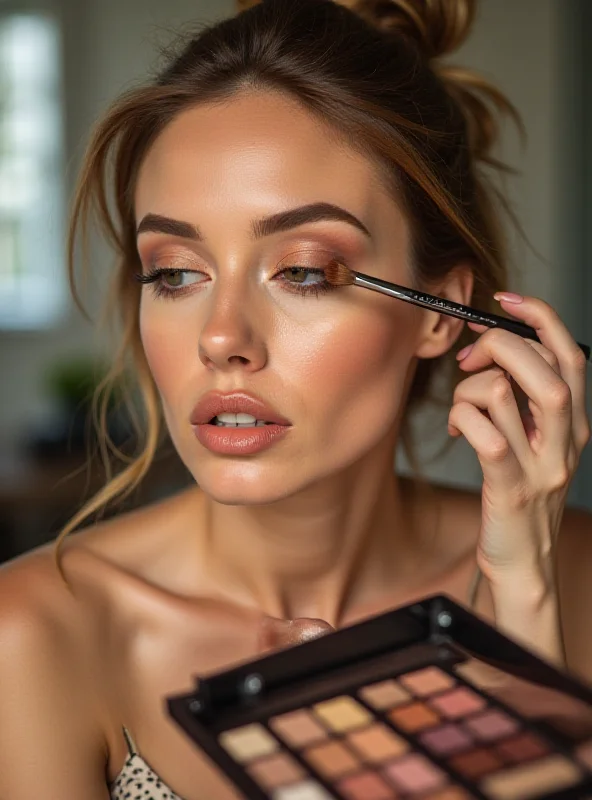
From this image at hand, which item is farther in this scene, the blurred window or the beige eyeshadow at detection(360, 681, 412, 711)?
the blurred window

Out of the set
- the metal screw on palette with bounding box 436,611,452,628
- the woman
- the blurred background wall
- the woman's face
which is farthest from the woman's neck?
the blurred background wall

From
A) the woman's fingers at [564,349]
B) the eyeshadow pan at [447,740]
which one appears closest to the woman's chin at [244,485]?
the woman's fingers at [564,349]

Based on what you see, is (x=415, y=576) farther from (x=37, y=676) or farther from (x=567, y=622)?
(x=37, y=676)

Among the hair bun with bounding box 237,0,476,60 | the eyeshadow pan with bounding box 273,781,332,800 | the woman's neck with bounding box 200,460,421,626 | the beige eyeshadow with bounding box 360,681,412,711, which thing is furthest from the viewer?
the hair bun with bounding box 237,0,476,60

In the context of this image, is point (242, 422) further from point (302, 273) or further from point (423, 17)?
point (423, 17)

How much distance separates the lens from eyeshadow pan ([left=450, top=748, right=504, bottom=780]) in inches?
22.9

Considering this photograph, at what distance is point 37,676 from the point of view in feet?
3.51

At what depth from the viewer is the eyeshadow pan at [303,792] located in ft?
1.82

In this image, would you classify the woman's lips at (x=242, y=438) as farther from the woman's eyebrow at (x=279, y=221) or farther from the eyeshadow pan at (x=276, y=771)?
the eyeshadow pan at (x=276, y=771)

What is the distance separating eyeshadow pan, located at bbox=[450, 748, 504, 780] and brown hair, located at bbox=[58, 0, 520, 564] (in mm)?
665

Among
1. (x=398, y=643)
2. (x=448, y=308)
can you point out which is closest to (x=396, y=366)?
(x=448, y=308)

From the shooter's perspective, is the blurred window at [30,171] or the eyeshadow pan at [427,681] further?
the blurred window at [30,171]

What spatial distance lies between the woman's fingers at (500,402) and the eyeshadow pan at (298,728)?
455mm

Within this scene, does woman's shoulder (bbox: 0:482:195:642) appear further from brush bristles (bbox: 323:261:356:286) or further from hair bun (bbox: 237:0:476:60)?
hair bun (bbox: 237:0:476:60)
